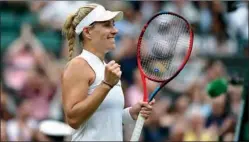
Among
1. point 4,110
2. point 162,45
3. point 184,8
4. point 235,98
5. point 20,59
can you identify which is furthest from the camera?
point 184,8

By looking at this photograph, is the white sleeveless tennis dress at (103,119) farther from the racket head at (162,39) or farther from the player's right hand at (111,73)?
the racket head at (162,39)

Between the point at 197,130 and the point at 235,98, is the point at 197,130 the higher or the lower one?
the lower one

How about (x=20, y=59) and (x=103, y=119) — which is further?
(x=20, y=59)

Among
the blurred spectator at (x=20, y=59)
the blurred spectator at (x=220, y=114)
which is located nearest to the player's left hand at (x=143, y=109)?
the blurred spectator at (x=220, y=114)

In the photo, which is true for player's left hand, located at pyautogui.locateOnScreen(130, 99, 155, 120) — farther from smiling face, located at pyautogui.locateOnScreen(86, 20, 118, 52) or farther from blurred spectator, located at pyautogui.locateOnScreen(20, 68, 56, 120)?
blurred spectator, located at pyautogui.locateOnScreen(20, 68, 56, 120)

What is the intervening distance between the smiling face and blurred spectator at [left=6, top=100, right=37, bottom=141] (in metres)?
4.26

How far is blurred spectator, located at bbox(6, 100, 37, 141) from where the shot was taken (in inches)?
369

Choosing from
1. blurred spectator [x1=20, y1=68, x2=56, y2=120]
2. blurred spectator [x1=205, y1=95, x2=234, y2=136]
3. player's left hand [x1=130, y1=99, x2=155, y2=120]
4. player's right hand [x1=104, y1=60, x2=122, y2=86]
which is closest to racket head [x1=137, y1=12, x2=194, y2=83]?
player's left hand [x1=130, y1=99, x2=155, y2=120]

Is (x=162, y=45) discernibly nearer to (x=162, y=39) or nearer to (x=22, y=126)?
(x=162, y=39)

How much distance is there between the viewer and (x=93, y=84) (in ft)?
16.4

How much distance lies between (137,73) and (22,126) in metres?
1.59

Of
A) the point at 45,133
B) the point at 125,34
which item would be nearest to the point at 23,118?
the point at 45,133

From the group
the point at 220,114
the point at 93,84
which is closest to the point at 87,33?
the point at 93,84

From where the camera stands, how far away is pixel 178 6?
12.0 meters
